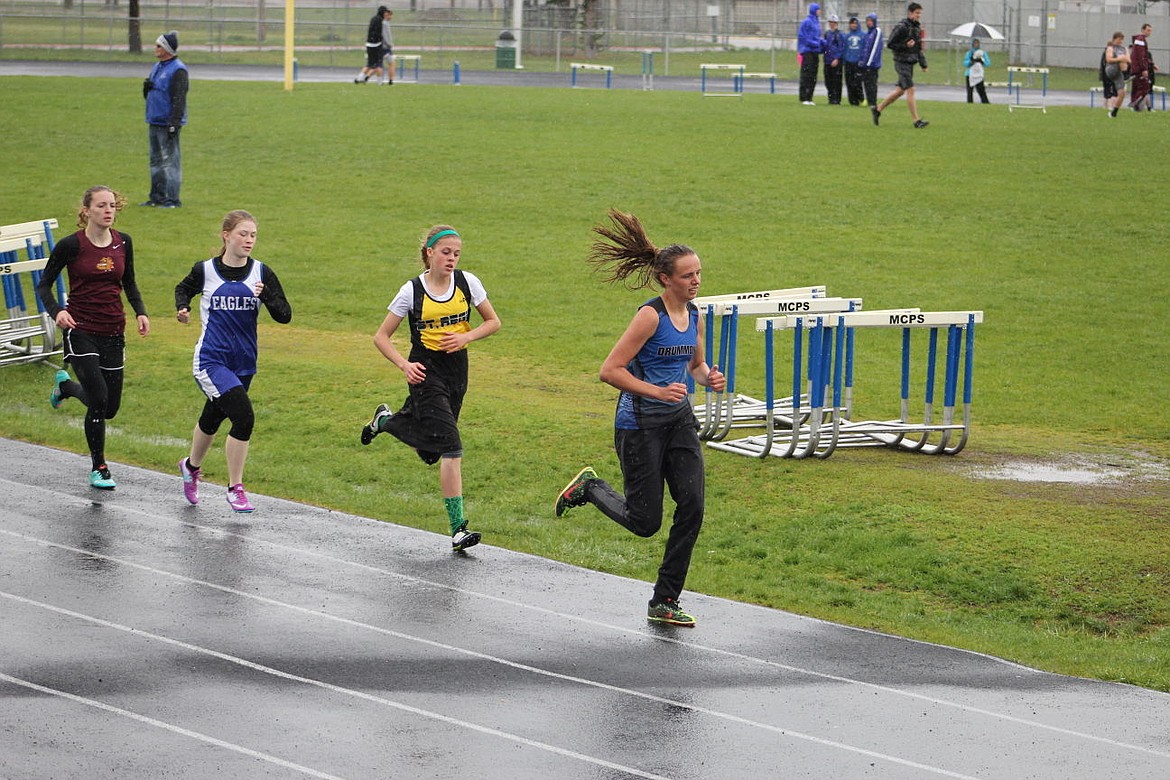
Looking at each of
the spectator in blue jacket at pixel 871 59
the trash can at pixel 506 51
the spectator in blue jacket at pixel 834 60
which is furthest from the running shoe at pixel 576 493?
the trash can at pixel 506 51

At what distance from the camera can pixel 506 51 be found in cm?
4925

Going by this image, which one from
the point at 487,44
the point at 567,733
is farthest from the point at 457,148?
the point at 487,44

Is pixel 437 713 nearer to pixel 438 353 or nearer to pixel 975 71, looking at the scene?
pixel 438 353

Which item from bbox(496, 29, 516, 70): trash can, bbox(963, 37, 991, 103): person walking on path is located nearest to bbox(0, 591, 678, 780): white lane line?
bbox(963, 37, 991, 103): person walking on path

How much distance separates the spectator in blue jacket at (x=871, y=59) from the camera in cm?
3197

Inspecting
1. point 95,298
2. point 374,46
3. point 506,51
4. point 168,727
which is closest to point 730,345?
point 95,298

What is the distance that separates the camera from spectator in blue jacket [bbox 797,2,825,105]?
34.9 meters

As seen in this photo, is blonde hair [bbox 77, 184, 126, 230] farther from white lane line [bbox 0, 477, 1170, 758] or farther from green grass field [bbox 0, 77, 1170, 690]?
green grass field [bbox 0, 77, 1170, 690]

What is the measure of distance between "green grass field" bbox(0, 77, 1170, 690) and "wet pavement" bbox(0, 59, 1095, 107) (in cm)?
386

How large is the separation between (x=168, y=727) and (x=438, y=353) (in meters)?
3.34

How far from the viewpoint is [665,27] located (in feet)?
202

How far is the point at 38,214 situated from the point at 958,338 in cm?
1478

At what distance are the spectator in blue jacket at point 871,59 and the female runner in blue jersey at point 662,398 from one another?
962 inches

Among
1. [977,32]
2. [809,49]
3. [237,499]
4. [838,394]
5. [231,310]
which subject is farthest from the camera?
[977,32]
